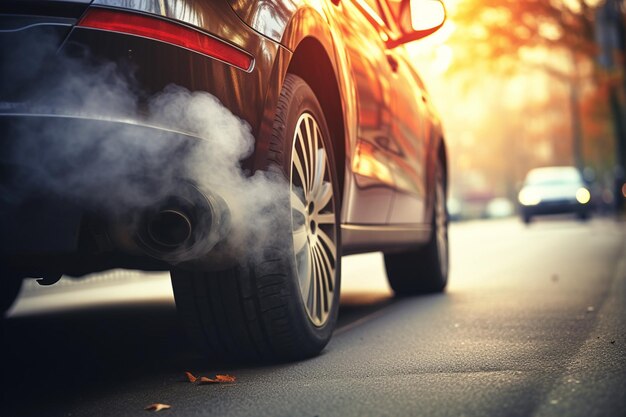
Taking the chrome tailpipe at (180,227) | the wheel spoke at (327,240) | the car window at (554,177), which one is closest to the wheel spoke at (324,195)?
the wheel spoke at (327,240)

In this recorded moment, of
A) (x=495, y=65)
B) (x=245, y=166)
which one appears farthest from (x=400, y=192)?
(x=495, y=65)

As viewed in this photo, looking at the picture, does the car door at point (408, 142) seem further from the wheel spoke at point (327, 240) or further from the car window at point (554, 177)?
the car window at point (554, 177)

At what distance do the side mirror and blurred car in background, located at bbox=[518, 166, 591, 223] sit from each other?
20.3 metres

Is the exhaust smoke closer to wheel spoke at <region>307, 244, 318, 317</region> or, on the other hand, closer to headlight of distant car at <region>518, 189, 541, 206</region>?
wheel spoke at <region>307, 244, 318, 317</region>

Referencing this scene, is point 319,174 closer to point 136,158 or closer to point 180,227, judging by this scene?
point 180,227

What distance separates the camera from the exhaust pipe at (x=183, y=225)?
9.98ft

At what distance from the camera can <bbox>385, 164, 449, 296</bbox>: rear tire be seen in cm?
657

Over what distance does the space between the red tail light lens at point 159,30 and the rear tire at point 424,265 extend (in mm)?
3628

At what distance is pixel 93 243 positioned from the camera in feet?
10.1

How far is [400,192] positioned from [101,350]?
1.80 metres

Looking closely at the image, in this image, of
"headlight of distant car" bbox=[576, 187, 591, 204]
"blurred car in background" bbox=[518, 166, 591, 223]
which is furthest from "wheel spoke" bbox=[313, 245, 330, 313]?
"headlight of distant car" bbox=[576, 187, 591, 204]

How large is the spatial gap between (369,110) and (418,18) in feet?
3.65

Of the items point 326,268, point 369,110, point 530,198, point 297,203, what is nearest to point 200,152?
point 297,203

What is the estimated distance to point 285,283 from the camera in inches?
134
